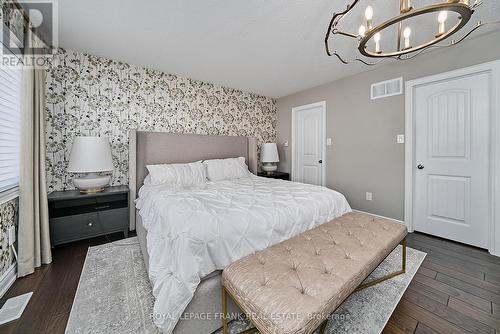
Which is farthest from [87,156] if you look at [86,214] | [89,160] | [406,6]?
[406,6]

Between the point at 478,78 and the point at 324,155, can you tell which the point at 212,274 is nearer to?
the point at 324,155

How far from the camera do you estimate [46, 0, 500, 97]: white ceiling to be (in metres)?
1.75

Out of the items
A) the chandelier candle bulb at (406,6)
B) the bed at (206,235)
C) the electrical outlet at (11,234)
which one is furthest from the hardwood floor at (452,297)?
the electrical outlet at (11,234)

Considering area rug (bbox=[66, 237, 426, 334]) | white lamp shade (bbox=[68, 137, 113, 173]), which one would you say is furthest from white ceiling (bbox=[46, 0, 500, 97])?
area rug (bbox=[66, 237, 426, 334])

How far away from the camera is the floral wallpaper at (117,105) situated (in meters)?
2.43

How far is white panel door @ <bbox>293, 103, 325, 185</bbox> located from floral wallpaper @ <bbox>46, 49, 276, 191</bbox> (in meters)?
1.44

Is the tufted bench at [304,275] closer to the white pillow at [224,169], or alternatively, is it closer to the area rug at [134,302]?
the area rug at [134,302]

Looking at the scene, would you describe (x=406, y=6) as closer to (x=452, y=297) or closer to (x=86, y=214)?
(x=452, y=297)

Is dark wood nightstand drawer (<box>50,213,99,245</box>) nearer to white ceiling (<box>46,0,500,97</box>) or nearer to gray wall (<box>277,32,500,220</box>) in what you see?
white ceiling (<box>46,0,500,97</box>)

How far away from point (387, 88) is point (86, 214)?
419 centimetres

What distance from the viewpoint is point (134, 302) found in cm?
146

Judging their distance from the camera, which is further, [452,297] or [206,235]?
[452,297]

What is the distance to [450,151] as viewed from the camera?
247cm

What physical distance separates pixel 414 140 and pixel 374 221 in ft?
5.43
